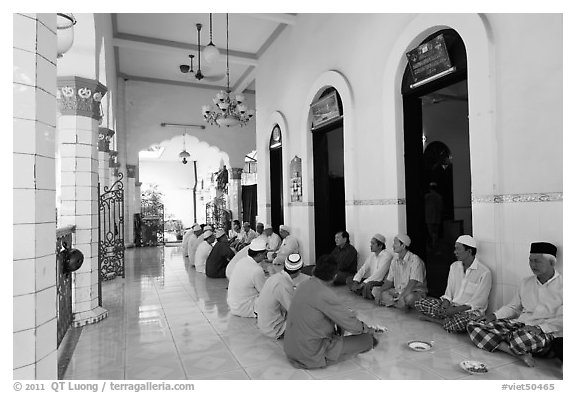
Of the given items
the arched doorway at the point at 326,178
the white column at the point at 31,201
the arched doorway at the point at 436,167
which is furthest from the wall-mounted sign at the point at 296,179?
the white column at the point at 31,201

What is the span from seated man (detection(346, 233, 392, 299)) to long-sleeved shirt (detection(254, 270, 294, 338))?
167 cm

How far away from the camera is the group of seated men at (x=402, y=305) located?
2.65 metres

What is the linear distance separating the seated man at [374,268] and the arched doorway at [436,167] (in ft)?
1.36

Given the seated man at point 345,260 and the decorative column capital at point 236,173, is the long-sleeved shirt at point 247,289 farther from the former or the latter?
the decorative column capital at point 236,173

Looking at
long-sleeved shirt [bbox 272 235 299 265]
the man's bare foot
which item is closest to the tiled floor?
the man's bare foot

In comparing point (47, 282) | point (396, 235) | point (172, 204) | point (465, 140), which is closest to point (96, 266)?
point (47, 282)

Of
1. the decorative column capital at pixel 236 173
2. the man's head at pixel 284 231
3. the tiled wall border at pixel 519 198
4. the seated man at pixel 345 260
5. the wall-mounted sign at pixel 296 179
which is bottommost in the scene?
the seated man at pixel 345 260

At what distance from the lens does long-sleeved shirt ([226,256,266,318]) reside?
4020 millimetres

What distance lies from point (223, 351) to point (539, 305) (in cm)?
246

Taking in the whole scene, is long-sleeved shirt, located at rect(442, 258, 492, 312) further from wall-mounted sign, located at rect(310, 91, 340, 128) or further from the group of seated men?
wall-mounted sign, located at rect(310, 91, 340, 128)

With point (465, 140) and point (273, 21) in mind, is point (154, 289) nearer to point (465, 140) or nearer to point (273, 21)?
point (465, 140)

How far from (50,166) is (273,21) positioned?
6776 mm

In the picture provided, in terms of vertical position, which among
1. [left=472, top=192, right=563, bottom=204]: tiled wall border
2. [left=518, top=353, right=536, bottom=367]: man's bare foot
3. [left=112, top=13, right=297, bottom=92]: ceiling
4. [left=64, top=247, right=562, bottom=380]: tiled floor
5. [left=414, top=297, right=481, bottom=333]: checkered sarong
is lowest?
[left=64, top=247, right=562, bottom=380]: tiled floor

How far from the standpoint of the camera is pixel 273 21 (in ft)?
25.5
